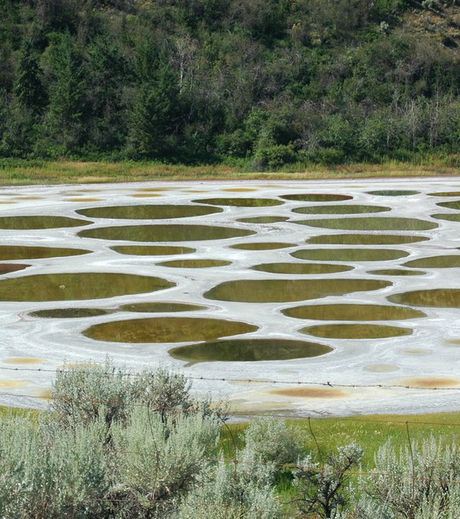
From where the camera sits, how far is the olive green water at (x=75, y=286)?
3331 centimetres

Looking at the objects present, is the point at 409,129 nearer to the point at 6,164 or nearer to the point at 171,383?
the point at 6,164

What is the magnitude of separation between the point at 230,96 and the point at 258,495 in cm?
8132

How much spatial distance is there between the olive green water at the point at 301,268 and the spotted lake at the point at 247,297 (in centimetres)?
7

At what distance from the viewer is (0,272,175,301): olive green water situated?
33.3m

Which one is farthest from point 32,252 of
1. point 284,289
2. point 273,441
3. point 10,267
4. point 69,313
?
point 273,441

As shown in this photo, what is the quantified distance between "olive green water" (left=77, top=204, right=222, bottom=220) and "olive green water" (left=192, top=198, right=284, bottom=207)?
6.69 ft

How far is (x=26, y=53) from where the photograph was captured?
8844 cm

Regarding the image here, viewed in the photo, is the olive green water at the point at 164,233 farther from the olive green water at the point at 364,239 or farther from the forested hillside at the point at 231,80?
the forested hillside at the point at 231,80

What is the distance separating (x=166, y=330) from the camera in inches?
1120

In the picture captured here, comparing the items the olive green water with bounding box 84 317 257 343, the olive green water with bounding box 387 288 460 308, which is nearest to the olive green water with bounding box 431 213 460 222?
the olive green water with bounding box 387 288 460 308

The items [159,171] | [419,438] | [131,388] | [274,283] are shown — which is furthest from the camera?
[159,171]

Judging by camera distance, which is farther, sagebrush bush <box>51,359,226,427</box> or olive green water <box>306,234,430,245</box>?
olive green water <box>306,234,430,245</box>

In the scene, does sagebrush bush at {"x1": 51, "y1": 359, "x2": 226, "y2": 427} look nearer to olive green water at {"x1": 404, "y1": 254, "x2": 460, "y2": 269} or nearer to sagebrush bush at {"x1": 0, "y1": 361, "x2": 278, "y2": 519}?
sagebrush bush at {"x1": 0, "y1": 361, "x2": 278, "y2": 519}

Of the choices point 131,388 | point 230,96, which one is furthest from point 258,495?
point 230,96
